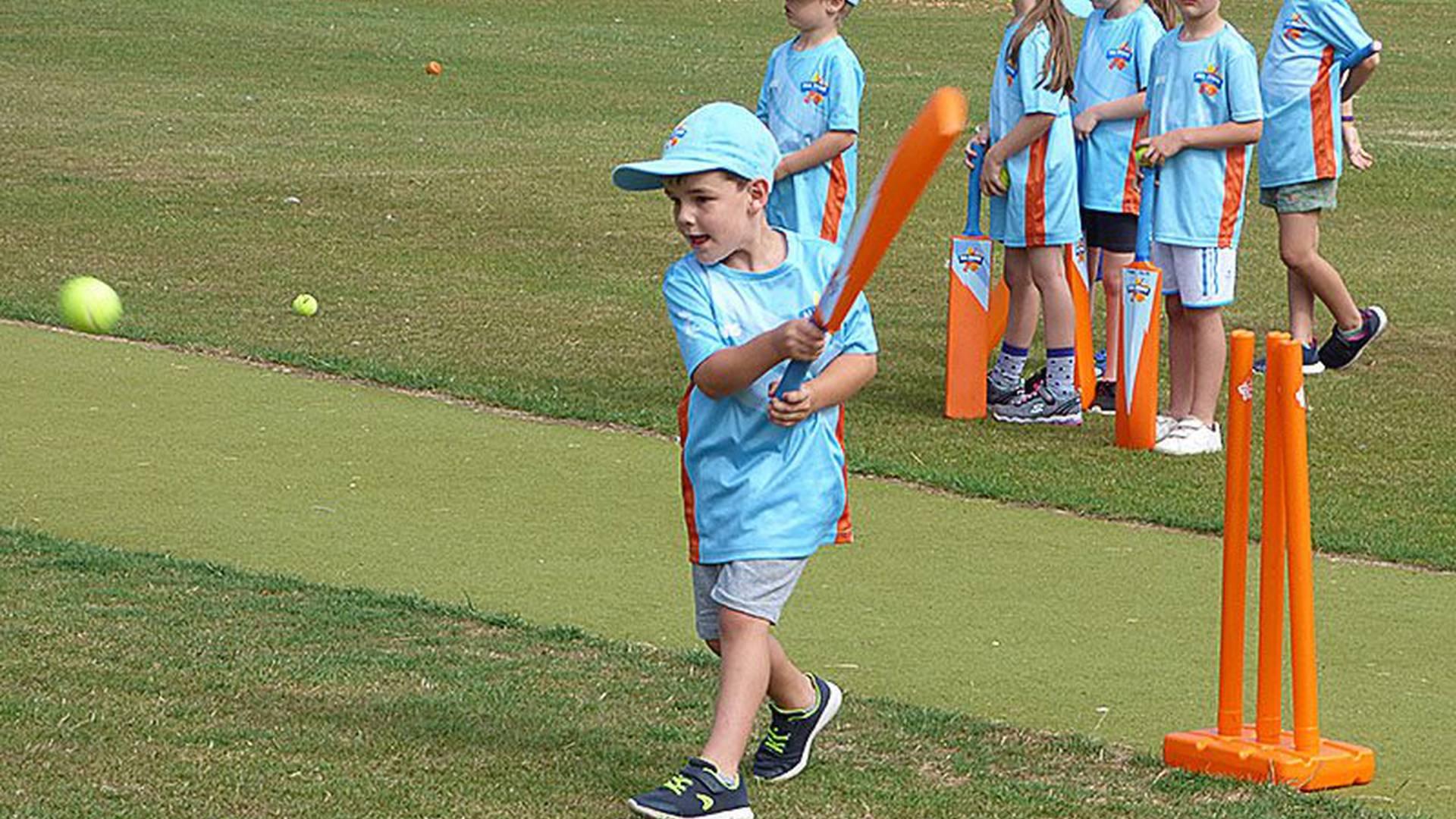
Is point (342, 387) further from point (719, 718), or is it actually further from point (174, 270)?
point (719, 718)

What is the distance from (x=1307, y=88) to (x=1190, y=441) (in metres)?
2.10

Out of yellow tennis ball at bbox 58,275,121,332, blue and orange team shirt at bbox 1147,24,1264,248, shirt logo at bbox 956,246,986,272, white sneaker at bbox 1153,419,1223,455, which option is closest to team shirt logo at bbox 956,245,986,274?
shirt logo at bbox 956,246,986,272

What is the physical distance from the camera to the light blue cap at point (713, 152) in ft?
14.9

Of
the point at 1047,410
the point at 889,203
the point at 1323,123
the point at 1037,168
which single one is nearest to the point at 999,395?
the point at 1047,410

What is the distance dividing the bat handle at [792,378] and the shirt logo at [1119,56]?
5.42 meters

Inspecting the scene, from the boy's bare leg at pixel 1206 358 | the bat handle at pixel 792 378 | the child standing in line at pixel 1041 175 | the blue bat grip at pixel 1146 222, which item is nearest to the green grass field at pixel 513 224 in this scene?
the child standing in line at pixel 1041 175

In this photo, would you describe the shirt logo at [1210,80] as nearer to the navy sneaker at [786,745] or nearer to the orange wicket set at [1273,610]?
the orange wicket set at [1273,610]

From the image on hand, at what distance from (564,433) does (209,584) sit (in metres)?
2.63

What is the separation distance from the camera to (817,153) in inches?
347

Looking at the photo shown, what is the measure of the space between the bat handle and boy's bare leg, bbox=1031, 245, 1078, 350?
4.89m

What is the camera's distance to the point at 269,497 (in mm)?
7914

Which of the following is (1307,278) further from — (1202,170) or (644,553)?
(644,553)

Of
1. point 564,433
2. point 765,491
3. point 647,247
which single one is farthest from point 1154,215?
point 647,247

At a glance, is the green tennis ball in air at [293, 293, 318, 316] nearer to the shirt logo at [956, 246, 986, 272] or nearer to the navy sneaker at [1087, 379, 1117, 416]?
the shirt logo at [956, 246, 986, 272]
